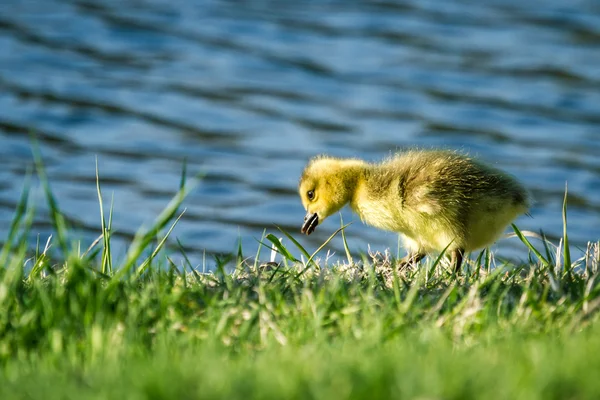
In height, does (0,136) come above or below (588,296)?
below

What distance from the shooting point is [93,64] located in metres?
13.3

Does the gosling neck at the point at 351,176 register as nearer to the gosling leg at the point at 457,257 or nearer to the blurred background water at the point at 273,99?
the gosling leg at the point at 457,257

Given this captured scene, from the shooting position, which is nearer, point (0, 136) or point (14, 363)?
point (14, 363)

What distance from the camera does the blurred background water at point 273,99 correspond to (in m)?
10.7

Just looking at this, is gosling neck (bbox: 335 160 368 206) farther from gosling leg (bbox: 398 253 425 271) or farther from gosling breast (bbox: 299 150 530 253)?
gosling leg (bbox: 398 253 425 271)

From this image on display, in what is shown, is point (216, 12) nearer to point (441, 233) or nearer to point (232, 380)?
point (441, 233)

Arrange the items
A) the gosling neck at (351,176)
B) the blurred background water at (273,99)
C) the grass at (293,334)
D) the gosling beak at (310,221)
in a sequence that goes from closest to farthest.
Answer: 1. the grass at (293,334)
2. the gosling neck at (351,176)
3. the gosling beak at (310,221)
4. the blurred background water at (273,99)

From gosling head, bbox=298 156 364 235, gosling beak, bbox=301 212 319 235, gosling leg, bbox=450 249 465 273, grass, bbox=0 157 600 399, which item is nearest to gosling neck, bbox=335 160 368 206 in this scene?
gosling head, bbox=298 156 364 235

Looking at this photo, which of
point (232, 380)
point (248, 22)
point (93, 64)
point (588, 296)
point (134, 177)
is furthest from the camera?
point (248, 22)

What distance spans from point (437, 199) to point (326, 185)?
842 mm

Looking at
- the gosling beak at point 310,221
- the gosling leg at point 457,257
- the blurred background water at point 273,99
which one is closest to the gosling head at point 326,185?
the gosling beak at point 310,221

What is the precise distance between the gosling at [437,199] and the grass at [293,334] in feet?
1.94

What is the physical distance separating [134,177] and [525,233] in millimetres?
6007

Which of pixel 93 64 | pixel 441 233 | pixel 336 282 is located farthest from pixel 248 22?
pixel 336 282
